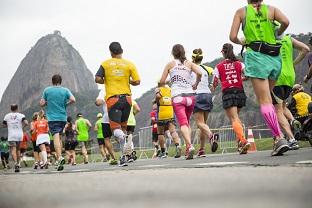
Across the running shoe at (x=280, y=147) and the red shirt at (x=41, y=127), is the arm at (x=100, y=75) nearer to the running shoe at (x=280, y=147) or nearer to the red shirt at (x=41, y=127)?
the running shoe at (x=280, y=147)

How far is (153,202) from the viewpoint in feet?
7.17

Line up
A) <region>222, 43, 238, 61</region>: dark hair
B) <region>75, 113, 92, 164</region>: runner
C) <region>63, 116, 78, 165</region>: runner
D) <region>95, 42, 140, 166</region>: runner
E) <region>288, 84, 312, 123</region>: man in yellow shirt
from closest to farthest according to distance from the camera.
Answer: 1. <region>95, 42, 140, 166</region>: runner
2. <region>222, 43, 238, 61</region>: dark hair
3. <region>288, 84, 312, 123</region>: man in yellow shirt
4. <region>63, 116, 78, 165</region>: runner
5. <region>75, 113, 92, 164</region>: runner

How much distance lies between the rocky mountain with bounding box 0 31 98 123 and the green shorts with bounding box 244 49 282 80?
4569 inches

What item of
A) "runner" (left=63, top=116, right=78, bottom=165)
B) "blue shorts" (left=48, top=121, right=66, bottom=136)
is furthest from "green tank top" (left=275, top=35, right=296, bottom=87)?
"runner" (left=63, top=116, right=78, bottom=165)

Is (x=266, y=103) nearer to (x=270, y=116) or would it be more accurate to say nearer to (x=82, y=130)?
(x=270, y=116)

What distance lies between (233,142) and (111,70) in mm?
10524

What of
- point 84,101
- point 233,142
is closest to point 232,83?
point 233,142

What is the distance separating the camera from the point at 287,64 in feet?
25.1

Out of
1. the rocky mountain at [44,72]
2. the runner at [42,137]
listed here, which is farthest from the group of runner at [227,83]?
the rocky mountain at [44,72]

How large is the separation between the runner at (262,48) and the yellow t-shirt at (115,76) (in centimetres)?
228

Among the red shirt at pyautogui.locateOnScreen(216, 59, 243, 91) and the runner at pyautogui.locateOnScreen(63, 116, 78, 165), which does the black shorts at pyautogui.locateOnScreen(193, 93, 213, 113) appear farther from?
the runner at pyautogui.locateOnScreen(63, 116, 78, 165)

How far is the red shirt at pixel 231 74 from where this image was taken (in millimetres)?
8750

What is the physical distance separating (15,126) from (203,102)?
6.12 m

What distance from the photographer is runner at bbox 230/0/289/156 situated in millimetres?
5840
